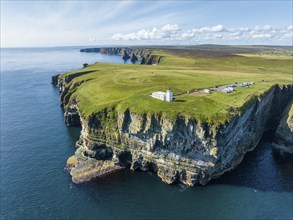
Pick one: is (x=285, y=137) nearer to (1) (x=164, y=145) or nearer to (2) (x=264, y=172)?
(2) (x=264, y=172)

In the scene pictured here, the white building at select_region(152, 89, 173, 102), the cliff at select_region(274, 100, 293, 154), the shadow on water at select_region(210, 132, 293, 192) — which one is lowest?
the shadow on water at select_region(210, 132, 293, 192)

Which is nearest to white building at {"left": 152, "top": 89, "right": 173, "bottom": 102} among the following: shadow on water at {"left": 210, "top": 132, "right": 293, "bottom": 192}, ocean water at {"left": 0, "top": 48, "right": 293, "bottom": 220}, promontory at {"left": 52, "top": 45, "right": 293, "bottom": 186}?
promontory at {"left": 52, "top": 45, "right": 293, "bottom": 186}

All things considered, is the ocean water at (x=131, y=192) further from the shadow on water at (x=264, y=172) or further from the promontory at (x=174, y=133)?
the promontory at (x=174, y=133)

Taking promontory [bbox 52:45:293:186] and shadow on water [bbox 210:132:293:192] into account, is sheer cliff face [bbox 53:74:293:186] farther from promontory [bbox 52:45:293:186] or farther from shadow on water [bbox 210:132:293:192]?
shadow on water [bbox 210:132:293:192]

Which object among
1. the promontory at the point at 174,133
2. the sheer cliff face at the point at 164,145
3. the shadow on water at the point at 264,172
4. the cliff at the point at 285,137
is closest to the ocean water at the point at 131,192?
the shadow on water at the point at 264,172

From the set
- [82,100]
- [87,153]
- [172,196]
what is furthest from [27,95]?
[172,196]

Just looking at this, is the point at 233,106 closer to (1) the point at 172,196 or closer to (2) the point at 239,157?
(2) the point at 239,157

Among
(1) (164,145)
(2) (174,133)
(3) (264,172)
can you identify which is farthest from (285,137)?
(1) (164,145)
